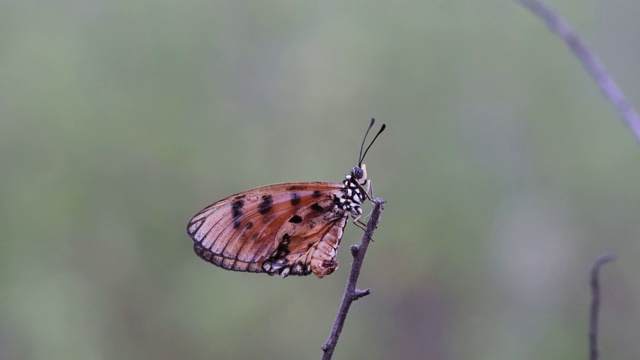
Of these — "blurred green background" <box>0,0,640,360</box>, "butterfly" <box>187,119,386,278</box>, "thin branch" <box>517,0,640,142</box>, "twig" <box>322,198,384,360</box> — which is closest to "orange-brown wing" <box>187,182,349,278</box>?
"butterfly" <box>187,119,386,278</box>

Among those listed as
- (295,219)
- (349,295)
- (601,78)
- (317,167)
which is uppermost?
(317,167)

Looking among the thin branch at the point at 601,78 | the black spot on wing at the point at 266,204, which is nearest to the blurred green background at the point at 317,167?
the black spot on wing at the point at 266,204

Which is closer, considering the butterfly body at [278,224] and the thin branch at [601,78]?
the thin branch at [601,78]

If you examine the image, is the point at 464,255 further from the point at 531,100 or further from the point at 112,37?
the point at 112,37

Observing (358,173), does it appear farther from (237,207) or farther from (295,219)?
(237,207)

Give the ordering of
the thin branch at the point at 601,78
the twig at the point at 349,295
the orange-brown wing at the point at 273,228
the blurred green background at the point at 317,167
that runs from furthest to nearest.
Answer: the blurred green background at the point at 317,167
the orange-brown wing at the point at 273,228
the thin branch at the point at 601,78
the twig at the point at 349,295

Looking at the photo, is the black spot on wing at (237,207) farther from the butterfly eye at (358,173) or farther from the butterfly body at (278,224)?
the butterfly eye at (358,173)

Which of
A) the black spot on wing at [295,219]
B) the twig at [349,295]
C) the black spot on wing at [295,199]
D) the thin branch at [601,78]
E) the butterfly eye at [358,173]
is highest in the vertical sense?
the black spot on wing at [295,199]

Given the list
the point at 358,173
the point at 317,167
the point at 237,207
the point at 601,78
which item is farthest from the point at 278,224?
the point at 317,167
